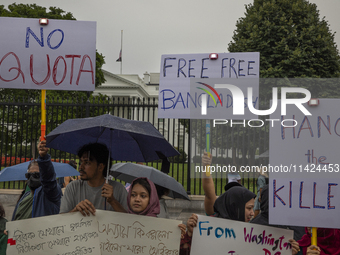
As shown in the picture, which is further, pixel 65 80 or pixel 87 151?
pixel 65 80

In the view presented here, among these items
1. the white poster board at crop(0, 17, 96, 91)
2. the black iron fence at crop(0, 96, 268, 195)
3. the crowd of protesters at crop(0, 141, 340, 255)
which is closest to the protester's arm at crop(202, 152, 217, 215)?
the crowd of protesters at crop(0, 141, 340, 255)

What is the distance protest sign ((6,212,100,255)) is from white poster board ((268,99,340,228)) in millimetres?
1428

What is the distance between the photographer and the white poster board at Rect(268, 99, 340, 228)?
2521 mm

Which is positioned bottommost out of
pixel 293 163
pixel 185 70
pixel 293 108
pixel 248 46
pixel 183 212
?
pixel 183 212

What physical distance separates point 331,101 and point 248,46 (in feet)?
52.4

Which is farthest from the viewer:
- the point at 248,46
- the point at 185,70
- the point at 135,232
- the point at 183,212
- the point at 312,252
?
the point at 248,46

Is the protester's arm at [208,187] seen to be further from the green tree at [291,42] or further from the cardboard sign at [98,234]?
the green tree at [291,42]

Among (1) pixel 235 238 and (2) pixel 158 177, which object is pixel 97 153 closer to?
(2) pixel 158 177

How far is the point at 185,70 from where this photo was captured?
179 inches

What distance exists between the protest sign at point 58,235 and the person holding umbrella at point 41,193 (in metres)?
0.36

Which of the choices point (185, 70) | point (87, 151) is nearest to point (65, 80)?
point (87, 151)

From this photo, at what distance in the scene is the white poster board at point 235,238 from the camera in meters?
2.64

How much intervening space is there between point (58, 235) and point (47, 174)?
0.53 m

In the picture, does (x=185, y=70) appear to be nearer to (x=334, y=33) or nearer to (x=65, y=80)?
(x=65, y=80)
